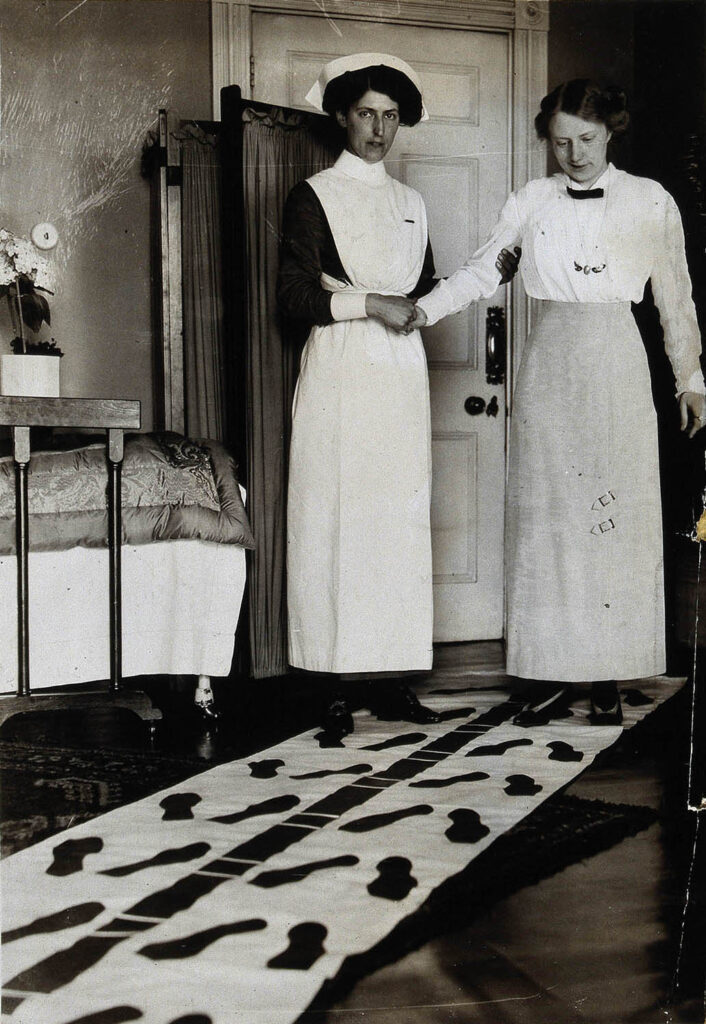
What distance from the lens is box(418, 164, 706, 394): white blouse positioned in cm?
248

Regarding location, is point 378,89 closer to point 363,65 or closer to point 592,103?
point 363,65

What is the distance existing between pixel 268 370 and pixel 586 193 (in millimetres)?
1161

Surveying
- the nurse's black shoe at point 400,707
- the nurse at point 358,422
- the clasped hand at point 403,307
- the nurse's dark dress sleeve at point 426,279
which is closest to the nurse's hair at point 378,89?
the nurse at point 358,422

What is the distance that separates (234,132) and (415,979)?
8.64 feet

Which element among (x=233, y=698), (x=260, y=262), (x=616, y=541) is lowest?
(x=233, y=698)

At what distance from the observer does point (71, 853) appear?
1787 mm

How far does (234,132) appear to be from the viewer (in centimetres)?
313

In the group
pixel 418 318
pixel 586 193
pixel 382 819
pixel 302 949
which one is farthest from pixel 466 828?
pixel 586 193

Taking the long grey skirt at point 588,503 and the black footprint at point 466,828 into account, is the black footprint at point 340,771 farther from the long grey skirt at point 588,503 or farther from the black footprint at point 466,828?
the long grey skirt at point 588,503

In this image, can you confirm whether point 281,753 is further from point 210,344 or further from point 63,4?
point 63,4

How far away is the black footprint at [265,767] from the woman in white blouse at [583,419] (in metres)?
0.76

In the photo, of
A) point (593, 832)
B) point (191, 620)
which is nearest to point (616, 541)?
point (593, 832)

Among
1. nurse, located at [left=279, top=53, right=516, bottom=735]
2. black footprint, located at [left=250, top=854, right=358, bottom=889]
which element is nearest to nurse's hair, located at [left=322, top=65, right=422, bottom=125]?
nurse, located at [left=279, top=53, right=516, bottom=735]

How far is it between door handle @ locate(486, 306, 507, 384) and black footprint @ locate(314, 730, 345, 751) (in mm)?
1422
